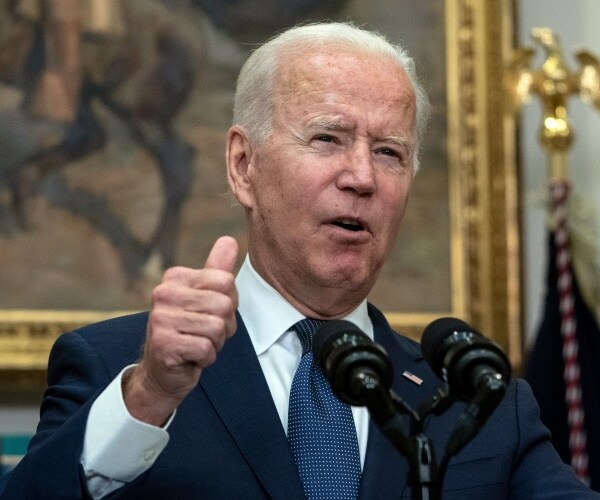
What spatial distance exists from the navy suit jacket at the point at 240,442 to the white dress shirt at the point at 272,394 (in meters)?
0.05

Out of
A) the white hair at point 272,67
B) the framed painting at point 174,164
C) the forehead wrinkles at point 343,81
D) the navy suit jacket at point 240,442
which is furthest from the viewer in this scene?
the framed painting at point 174,164

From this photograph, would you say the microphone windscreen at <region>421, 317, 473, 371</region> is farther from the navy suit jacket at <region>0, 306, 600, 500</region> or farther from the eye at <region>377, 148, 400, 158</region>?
the eye at <region>377, 148, 400, 158</region>

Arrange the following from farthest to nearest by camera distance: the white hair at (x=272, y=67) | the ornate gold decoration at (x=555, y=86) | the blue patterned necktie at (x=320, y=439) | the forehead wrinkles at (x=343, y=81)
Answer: the ornate gold decoration at (x=555, y=86)
the white hair at (x=272, y=67)
the forehead wrinkles at (x=343, y=81)
the blue patterned necktie at (x=320, y=439)

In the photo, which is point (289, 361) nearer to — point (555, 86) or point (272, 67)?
point (272, 67)

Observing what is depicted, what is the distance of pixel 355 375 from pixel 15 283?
360cm


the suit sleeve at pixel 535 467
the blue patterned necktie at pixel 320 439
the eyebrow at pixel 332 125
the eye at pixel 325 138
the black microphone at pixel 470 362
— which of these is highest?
the eyebrow at pixel 332 125

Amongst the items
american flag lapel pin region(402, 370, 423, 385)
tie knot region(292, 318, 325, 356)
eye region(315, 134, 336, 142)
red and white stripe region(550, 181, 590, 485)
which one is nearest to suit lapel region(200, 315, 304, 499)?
tie knot region(292, 318, 325, 356)

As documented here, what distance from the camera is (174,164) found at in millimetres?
5676

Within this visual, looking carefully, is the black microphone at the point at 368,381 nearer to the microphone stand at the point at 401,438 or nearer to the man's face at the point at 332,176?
the microphone stand at the point at 401,438

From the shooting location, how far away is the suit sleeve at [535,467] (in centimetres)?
279

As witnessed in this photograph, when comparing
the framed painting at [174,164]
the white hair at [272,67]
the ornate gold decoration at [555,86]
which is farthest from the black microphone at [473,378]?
the ornate gold decoration at [555,86]

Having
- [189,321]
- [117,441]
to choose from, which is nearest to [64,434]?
[117,441]

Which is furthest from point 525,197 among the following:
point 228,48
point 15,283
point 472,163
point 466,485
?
point 466,485

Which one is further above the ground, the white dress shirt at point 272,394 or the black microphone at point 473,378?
the black microphone at point 473,378
